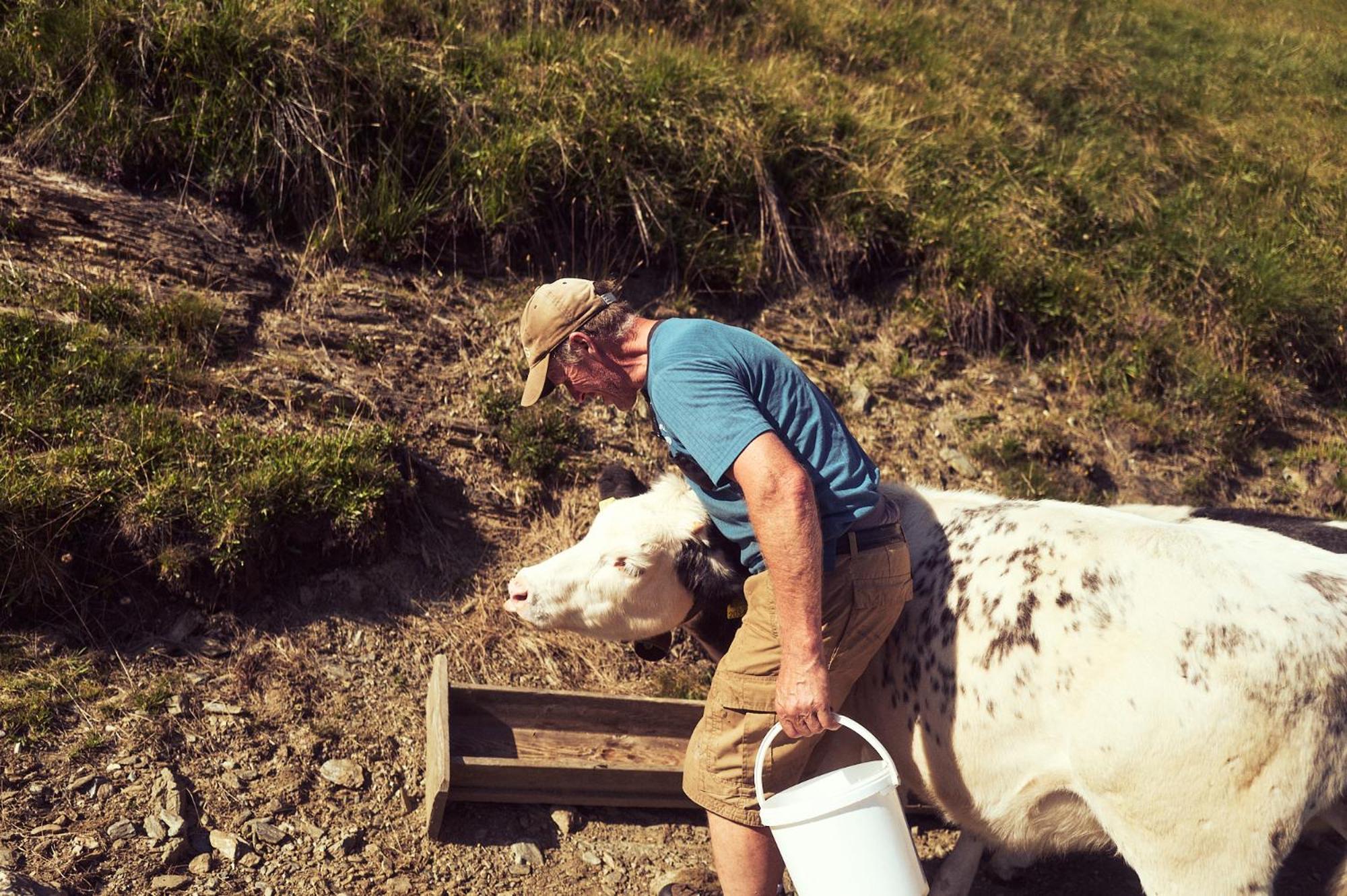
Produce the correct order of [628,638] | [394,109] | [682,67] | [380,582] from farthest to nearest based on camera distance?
[682,67] < [394,109] < [380,582] < [628,638]

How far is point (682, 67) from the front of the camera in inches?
292

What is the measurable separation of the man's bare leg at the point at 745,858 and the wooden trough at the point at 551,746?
85 centimetres

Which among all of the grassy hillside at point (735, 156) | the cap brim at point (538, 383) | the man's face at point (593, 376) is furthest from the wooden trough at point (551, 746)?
the grassy hillside at point (735, 156)

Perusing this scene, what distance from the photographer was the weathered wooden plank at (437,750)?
3834 millimetres

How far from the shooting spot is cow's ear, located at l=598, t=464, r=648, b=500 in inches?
159

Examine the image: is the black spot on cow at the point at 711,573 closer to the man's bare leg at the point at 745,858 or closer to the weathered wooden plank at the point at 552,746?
the man's bare leg at the point at 745,858

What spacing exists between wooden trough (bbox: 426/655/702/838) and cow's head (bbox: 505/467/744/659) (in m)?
0.69

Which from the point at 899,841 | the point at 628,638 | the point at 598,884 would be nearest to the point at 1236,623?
the point at 899,841

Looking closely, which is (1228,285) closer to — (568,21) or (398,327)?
(568,21)

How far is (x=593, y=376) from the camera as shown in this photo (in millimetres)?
3494

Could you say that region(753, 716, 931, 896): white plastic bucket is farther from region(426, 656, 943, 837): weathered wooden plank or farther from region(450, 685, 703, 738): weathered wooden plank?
region(450, 685, 703, 738): weathered wooden plank

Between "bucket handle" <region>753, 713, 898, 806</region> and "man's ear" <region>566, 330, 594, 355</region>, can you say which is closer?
"bucket handle" <region>753, 713, 898, 806</region>

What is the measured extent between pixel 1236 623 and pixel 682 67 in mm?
5639

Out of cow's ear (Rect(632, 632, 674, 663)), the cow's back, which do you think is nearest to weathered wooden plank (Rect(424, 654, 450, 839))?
cow's ear (Rect(632, 632, 674, 663))
